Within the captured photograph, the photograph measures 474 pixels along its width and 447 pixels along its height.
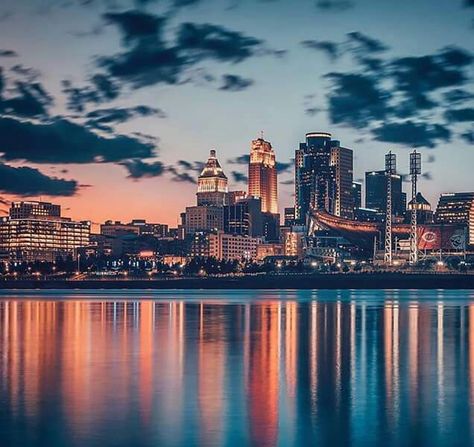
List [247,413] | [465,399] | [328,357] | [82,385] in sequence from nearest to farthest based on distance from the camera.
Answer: [247,413], [465,399], [82,385], [328,357]

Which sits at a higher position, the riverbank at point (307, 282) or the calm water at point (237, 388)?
the calm water at point (237, 388)

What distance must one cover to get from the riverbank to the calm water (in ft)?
392

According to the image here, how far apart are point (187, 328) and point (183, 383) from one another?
19925 millimetres

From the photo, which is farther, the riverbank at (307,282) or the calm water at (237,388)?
the riverbank at (307,282)

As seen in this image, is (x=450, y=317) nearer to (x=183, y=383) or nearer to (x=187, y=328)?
(x=187, y=328)

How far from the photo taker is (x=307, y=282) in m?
160

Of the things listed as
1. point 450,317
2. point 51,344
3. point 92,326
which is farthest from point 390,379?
point 450,317

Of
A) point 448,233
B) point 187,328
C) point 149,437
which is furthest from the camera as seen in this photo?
point 448,233

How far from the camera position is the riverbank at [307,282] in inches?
6147

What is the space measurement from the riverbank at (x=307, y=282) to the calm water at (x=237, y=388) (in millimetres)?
119424

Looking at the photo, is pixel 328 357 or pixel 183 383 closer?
pixel 183 383

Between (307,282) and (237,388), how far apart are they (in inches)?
5537

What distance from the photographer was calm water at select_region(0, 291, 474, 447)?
50.9 feet

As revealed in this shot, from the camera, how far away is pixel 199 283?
521ft
